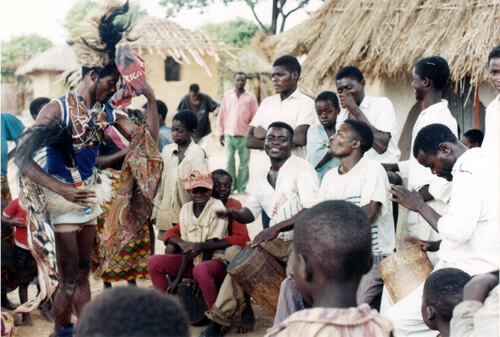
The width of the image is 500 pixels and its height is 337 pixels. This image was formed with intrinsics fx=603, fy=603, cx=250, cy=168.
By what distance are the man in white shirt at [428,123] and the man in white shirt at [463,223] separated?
2.02 ft

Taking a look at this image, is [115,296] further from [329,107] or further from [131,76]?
[329,107]

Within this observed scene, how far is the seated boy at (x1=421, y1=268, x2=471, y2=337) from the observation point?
2.80 metres

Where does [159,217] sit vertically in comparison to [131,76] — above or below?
below

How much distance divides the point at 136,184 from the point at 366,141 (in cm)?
191

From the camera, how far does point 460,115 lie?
337 inches

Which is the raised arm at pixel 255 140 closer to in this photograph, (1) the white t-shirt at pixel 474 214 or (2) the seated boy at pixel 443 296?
(1) the white t-shirt at pixel 474 214

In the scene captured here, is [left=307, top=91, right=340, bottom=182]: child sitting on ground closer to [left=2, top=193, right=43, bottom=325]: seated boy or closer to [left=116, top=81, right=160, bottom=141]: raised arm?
[left=116, top=81, right=160, bottom=141]: raised arm

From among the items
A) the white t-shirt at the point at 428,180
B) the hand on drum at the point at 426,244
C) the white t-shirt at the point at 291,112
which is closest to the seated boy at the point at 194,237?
the white t-shirt at the point at 291,112

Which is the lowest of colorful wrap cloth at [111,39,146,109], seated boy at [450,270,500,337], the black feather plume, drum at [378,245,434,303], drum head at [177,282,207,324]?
drum head at [177,282,207,324]

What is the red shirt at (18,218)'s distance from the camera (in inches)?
198

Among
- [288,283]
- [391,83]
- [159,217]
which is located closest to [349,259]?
[288,283]

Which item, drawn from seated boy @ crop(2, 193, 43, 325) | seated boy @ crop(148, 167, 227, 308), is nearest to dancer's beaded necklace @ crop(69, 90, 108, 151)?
seated boy @ crop(148, 167, 227, 308)

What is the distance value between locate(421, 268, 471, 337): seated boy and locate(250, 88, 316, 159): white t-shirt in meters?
2.33

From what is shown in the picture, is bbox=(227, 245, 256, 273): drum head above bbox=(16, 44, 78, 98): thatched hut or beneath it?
beneath
